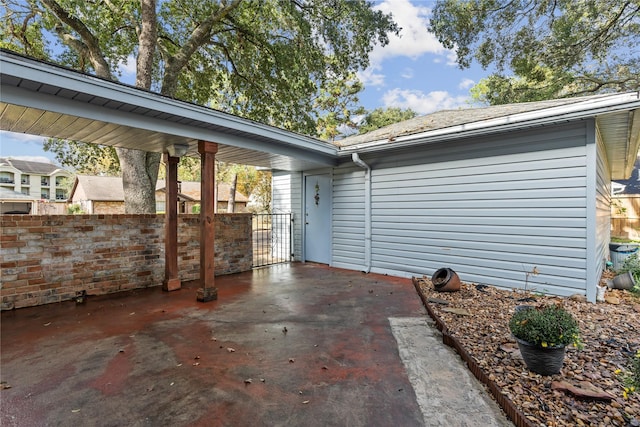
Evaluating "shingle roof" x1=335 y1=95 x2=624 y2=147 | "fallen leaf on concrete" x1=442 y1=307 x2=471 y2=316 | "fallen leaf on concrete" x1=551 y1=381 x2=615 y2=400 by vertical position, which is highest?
"shingle roof" x1=335 y1=95 x2=624 y2=147

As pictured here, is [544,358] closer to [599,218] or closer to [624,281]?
[624,281]

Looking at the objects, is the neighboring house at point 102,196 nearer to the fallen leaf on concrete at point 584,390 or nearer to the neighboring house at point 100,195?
the neighboring house at point 100,195

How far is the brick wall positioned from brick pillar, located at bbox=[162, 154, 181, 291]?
388 mm

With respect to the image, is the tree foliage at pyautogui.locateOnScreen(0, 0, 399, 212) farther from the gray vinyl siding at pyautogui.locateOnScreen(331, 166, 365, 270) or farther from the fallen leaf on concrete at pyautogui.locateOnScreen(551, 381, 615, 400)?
the fallen leaf on concrete at pyautogui.locateOnScreen(551, 381, 615, 400)

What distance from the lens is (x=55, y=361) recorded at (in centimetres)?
254

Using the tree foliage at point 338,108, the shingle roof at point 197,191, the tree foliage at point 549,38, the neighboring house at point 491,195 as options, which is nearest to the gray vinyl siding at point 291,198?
the neighboring house at point 491,195

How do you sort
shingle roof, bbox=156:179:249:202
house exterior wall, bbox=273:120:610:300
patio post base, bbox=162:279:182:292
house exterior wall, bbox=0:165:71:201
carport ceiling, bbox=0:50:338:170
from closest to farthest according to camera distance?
carport ceiling, bbox=0:50:338:170
house exterior wall, bbox=273:120:610:300
patio post base, bbox=162:279:182:292
shingle roof, bbox=156:179:249:202
house exterior wall, bbox=0:165:71:201

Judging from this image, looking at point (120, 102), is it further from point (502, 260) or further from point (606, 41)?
point (606, 41)

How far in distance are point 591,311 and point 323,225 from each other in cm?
495

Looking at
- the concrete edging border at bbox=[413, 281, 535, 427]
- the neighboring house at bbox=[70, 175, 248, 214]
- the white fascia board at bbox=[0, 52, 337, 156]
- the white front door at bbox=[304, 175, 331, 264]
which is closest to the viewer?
the concrete edging border at bbox=[413, 281, 535, 427]

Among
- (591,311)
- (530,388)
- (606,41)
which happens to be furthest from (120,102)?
(606,41)

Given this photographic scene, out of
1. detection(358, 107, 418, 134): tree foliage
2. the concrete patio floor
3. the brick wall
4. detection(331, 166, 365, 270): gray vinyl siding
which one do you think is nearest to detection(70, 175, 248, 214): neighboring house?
detection(358, 107, 418, 134): tree foliage

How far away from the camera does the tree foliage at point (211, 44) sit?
702 cm

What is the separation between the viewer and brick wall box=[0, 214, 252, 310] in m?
3.85
